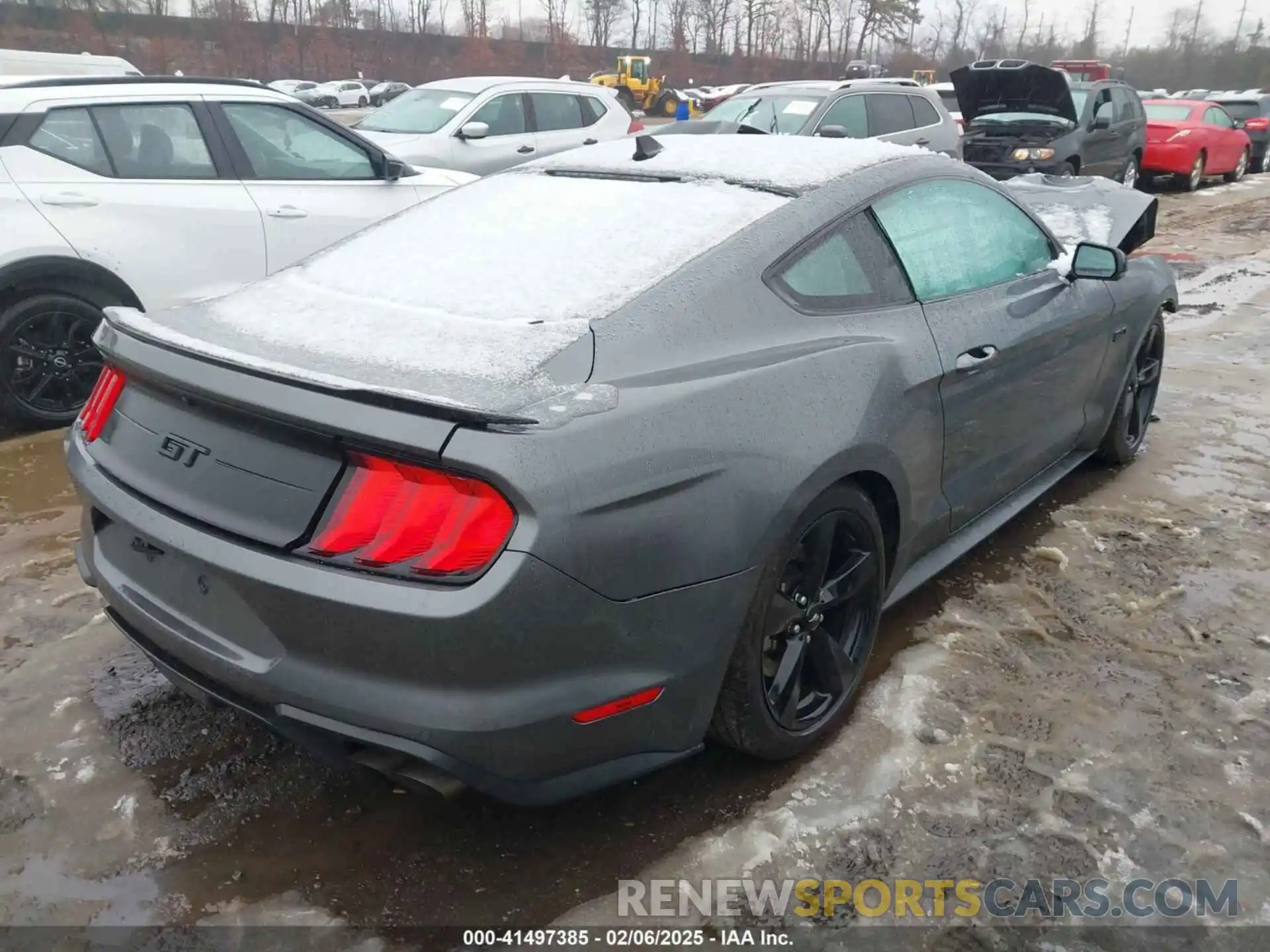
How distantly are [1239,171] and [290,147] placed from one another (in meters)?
18.1

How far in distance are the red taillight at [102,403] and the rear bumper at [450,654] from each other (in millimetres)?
346

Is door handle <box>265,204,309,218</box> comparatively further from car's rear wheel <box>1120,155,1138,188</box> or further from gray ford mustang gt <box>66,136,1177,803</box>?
car's rear wheel <box>1120,155,1138,188</box>

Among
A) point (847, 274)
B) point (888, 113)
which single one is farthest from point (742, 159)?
point (888, 113)

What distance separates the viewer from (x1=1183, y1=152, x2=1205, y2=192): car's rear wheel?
52.9ft

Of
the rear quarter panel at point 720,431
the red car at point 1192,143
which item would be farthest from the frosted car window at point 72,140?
the red car at point 1192,143

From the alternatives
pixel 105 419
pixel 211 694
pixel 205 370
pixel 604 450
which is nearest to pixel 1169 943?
pixel 604 450

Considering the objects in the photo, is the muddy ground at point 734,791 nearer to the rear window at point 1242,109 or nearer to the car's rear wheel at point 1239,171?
the car's rear wheel at point 1239,171

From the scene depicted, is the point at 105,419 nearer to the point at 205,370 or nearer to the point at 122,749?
the point at 205,370

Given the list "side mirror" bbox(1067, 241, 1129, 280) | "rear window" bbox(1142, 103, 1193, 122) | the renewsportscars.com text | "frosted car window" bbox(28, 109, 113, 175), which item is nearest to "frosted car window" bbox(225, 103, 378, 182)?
"frosted car window" bbox(28, 109, 113, 175)

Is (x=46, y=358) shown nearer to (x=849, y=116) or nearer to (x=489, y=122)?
(x=489, y=122)

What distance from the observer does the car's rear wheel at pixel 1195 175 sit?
1612cm

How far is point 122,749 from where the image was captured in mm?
2619

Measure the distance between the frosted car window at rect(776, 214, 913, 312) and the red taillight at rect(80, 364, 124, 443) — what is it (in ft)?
Answer: 5.45

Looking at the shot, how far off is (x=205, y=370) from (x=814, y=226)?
157 centimetres
